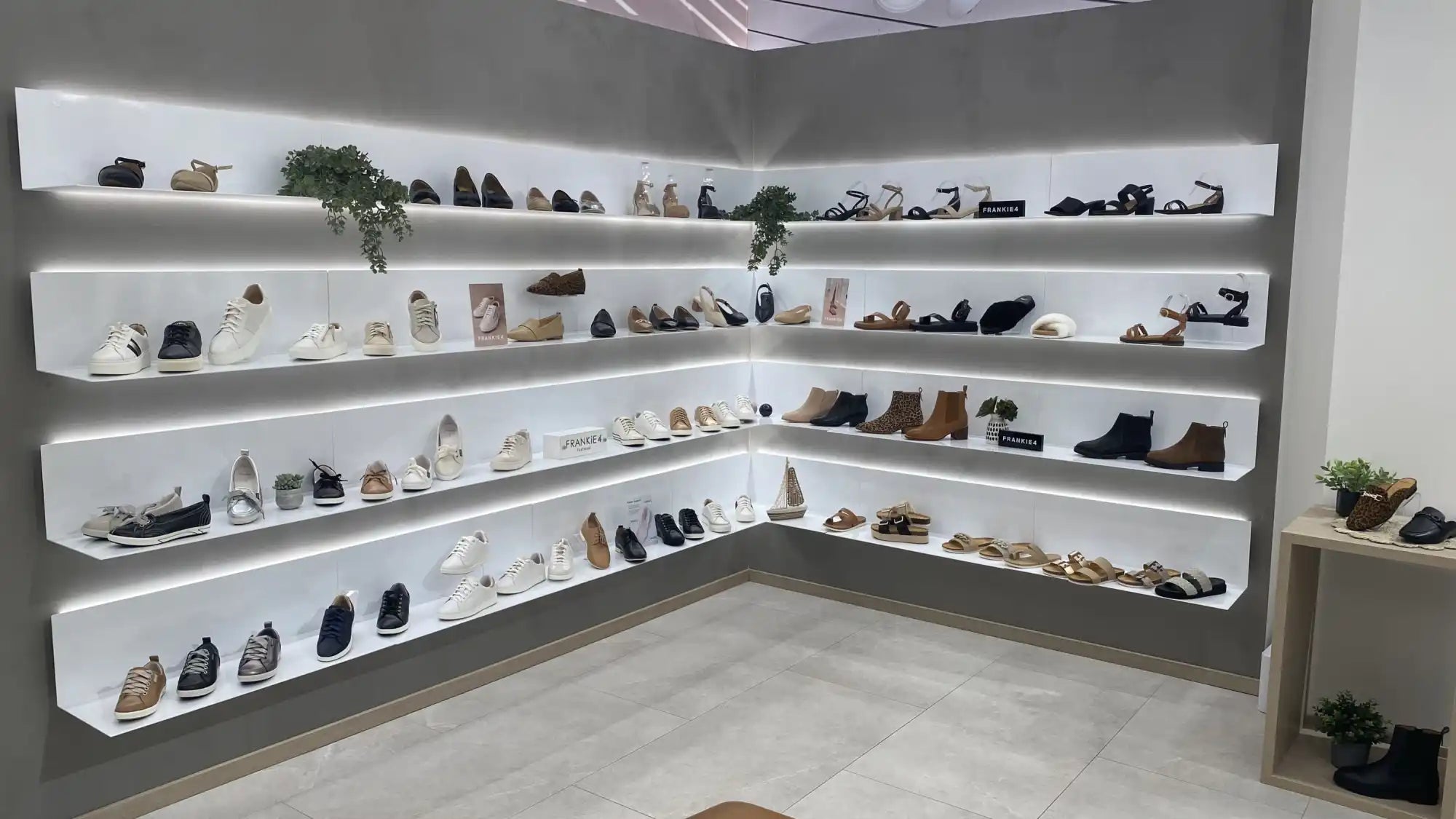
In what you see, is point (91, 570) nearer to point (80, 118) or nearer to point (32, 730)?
point (32, 730)

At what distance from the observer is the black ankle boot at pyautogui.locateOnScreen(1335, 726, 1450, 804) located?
325 centimetres

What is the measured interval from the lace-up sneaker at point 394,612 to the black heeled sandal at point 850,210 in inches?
106

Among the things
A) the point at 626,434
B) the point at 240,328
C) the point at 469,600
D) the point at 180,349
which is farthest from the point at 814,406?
the point at 180,349

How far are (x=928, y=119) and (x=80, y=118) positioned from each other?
11.3 ft

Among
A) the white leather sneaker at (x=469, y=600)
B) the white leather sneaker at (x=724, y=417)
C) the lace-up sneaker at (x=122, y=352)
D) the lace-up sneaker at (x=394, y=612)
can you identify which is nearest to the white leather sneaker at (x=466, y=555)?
the white leather sneaker at (x=469, y=600)

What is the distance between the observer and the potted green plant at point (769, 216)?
502cm

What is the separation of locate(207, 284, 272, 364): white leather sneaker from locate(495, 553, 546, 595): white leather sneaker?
1348mm

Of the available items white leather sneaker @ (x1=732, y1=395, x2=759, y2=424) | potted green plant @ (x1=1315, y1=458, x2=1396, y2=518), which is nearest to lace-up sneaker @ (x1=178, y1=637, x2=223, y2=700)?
white leather sneaker @ (x1=732, y1=395, x2=759, y2=424)

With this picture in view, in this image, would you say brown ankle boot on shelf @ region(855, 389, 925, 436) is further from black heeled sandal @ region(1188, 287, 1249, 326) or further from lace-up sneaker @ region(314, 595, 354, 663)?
lace-up sneaker @ region(314, 595, 354, 663)

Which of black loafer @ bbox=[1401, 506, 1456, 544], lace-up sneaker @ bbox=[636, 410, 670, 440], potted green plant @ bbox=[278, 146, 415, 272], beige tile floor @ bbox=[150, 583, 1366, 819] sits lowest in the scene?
beige tile floor @ bbox=[150, 583, 1366, 819]

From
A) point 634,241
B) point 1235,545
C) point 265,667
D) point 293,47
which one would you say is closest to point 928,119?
point 634,241

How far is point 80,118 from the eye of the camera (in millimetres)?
2975

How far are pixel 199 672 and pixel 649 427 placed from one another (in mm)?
2175

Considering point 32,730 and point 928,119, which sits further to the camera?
point 928,119
